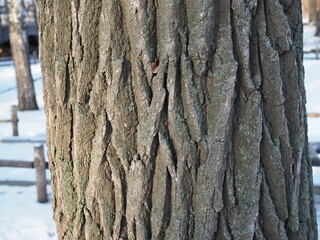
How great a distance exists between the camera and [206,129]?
4.92ft

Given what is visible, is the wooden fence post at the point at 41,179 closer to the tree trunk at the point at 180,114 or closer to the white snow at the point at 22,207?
the white snow at the point at 22,207

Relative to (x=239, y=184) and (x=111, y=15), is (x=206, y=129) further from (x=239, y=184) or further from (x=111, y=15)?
(x=111, y=15)

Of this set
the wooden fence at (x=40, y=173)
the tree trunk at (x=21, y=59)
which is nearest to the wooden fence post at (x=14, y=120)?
the tree trunk at (x=21, y=59)

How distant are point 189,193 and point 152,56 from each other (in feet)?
1.38

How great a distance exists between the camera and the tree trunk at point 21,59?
11565 mm

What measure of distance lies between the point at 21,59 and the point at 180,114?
1090cm

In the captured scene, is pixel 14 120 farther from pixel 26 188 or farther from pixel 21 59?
pixel 26 188

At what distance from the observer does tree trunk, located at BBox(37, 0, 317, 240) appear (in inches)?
58.0

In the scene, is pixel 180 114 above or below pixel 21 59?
below

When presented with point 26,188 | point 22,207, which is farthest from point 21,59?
point 22,207

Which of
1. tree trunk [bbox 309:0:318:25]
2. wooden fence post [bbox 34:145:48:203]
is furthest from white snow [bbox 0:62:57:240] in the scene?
tree trunk [bbox 309:0:318:25]

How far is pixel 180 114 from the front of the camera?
1.49 metres

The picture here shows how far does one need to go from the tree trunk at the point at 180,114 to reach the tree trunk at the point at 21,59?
10439mm

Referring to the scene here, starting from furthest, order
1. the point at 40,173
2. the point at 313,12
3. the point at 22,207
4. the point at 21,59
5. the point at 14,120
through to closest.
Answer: the point at 313,12, the point at 21,59, the point at 14,120, the point at 40,173, the point at 22,207
